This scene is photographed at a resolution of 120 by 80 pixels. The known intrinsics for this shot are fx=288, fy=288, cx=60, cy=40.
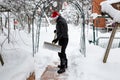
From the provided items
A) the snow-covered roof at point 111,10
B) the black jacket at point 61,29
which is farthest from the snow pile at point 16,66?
the snow-covered roof at point 111,10

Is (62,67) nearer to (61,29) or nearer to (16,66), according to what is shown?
(61,29)

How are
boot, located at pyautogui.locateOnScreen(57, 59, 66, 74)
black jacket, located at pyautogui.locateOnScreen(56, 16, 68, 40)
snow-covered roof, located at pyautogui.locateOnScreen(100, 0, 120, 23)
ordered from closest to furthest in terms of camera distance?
snow-covered roof, located at pyautogui.locateOnScreen(100, 0, 120, 23) < black jacket, located at pyautogui.locateOnScreen(56, 16, 68, 40) < boot, located at pyautogui.locateOnScreen(57, 59, 66, 74)

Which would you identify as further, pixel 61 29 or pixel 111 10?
pixel 61 29

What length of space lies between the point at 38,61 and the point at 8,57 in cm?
276

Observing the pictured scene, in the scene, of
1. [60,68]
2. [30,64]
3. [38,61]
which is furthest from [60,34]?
[38,61]

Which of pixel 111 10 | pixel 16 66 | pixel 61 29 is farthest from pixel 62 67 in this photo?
pixel 111 10

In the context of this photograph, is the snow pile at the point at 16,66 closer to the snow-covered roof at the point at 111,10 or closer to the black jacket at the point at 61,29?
the black jacket at the point at 61,29

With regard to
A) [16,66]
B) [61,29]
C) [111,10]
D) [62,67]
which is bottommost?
[62,67]

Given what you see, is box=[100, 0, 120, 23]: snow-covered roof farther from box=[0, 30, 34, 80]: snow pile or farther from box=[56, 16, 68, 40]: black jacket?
box=[0, 30, 34, 80]: snow pile

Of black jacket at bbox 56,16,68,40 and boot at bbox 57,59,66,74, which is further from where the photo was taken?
boot at bbox 57,59,66,74

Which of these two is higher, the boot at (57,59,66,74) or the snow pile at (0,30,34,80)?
the snow pile at (0,30,34,80)

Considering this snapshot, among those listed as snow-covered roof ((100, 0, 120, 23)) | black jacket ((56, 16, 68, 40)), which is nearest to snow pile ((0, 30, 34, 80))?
black jacket ((56, 16, 68, 40))

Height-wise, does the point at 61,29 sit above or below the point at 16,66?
above

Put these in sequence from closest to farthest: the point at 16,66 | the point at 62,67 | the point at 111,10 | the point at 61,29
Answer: the point at 16,66, the point at 111,10, the point at 61,29, the point at 62,67
